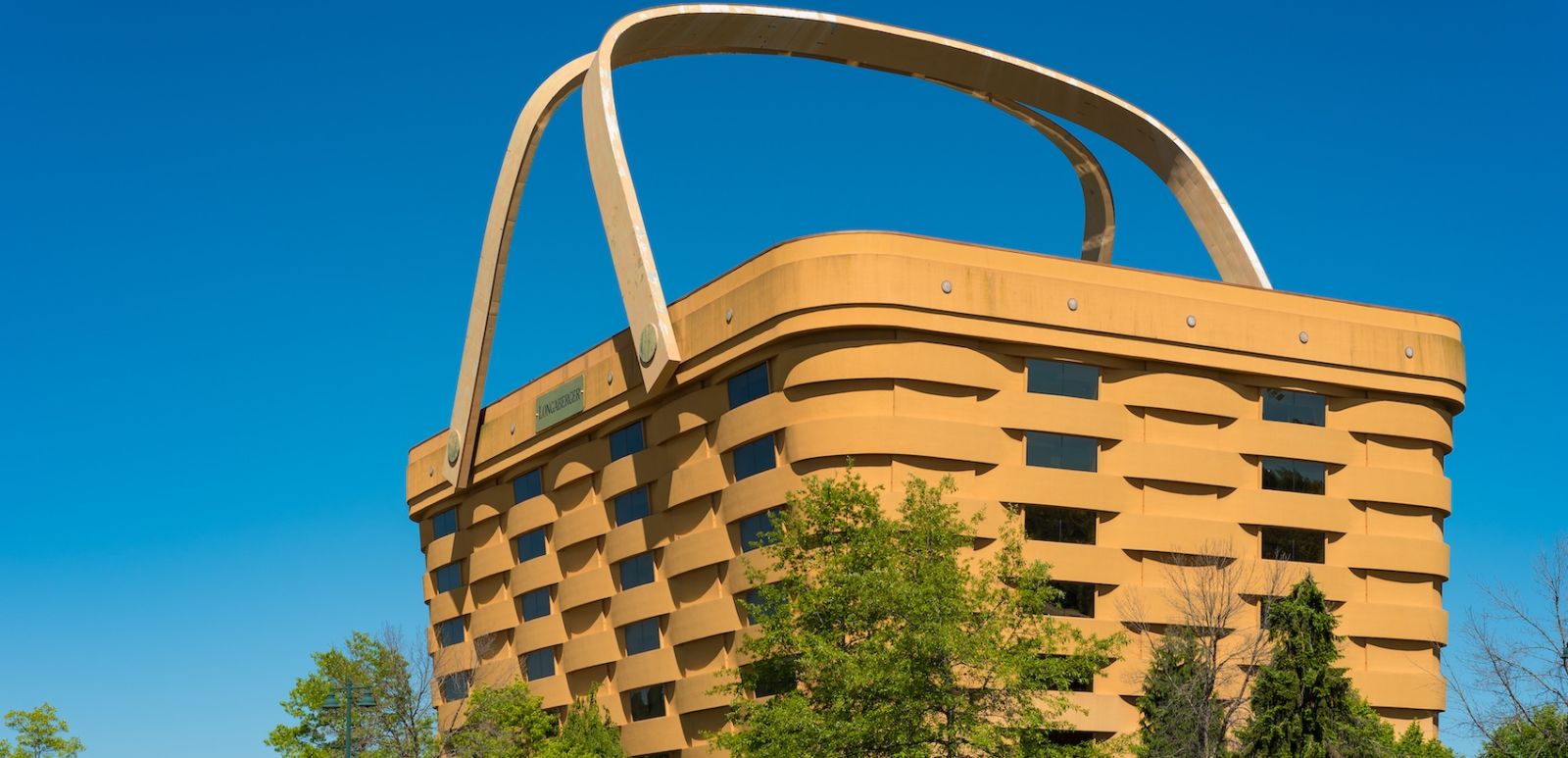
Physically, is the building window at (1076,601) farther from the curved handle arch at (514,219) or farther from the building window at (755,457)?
the curved handle arch at (514,219)

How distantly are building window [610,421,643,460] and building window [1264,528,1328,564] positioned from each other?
20.5 m

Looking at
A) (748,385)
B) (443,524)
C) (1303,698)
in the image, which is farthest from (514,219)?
(1303,698)

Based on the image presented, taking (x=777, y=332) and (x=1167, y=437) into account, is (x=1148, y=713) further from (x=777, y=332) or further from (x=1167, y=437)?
(x=777, y=332)

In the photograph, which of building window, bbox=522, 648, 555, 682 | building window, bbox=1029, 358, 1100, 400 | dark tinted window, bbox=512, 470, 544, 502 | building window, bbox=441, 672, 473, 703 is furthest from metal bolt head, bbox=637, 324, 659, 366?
building window, bbox=441, 672, 473, 703

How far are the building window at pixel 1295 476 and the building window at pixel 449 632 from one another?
34.7 m

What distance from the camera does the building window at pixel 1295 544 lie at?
5669 cm

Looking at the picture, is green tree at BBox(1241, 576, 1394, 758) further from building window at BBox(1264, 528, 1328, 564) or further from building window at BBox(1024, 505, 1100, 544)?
building window at BBox(1264, 528, 1328, 564)

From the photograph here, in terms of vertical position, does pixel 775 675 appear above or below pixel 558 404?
below

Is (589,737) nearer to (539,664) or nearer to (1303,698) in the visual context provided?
(539,664)

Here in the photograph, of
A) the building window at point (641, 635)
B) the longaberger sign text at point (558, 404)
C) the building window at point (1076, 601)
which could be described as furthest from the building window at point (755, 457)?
the longaberger sign text at point (558, 404)

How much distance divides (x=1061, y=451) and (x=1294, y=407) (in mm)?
8899

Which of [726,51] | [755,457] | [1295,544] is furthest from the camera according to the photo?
[726,51]

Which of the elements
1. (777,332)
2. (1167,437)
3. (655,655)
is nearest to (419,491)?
(655,655)

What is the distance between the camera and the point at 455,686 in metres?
75.1
